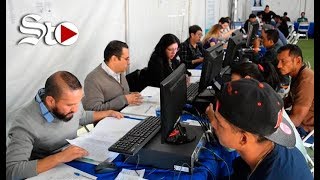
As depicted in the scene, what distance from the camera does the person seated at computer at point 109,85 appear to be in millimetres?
2449

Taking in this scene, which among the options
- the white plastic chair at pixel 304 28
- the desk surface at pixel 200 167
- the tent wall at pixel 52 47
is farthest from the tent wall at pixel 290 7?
the desk surface at pixel 200 167

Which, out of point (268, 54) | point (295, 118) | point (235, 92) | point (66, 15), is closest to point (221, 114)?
point (235, 92)

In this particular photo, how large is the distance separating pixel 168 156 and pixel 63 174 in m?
0.48

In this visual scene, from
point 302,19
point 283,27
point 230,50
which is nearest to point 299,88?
point 230,50

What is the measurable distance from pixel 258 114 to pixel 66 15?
206 centimetres

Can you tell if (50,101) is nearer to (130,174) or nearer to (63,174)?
(63,174)

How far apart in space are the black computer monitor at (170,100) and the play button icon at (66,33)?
134 cm

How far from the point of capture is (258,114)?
3.36ft

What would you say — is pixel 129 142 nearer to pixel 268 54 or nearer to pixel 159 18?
pixel 268 54

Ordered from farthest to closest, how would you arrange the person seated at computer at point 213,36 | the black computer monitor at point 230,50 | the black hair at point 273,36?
the person seated at computer at point 213,36 → the black hair at point 273,36 → the black computer monitor at point 230,50

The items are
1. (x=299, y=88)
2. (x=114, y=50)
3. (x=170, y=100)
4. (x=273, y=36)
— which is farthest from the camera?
(x=273, y=36)

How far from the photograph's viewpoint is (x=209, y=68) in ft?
7.18

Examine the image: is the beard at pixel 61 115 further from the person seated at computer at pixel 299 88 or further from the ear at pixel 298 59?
the ear at pixel 298 59

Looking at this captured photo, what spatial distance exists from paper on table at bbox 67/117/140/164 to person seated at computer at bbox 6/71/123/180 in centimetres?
6
